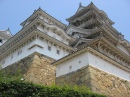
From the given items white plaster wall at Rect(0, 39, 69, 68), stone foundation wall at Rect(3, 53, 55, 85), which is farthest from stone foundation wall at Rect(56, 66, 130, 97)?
white plaster wall at Rect(0, 39, 69, 68)

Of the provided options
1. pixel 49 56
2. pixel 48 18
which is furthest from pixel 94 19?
pixel 49 56

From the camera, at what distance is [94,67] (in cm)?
1583

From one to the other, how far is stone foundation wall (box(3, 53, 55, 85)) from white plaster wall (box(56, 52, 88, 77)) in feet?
11.3

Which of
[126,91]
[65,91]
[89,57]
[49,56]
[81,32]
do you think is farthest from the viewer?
[81,32]

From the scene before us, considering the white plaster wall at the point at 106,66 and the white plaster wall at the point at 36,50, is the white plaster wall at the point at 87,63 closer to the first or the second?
the white plaster wall at the point at 106,66

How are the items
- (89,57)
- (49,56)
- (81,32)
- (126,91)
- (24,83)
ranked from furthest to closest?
(81,32) → (49,56) → (126,91) → (89,57) → (24,83)

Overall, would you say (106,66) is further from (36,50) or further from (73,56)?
(36,50)

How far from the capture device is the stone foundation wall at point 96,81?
49.2 feet

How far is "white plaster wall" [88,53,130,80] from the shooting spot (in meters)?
16.0

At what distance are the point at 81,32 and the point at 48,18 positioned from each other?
257 inches

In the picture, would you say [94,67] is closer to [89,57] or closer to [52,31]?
[89,57]

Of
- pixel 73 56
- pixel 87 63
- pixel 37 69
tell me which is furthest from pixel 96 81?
pixel 37 69

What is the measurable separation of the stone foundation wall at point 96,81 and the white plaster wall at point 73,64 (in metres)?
0.39

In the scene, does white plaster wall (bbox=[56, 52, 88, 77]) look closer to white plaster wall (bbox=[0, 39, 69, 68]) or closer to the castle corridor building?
the castle corridor building
